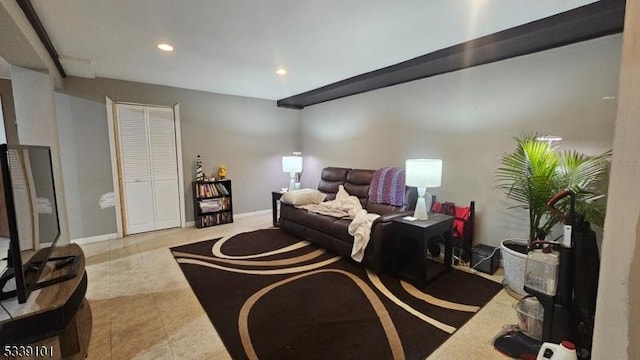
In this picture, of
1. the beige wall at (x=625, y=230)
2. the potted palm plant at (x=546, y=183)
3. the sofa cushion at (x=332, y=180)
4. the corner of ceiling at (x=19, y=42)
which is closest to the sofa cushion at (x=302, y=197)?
the sofa cushion at (x=332, y=180)

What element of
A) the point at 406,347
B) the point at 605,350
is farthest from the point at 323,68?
the point at 605,350

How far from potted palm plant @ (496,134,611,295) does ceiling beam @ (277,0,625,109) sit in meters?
0.85

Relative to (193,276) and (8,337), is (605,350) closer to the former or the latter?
(8,337)

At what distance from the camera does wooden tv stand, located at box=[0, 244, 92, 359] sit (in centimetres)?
116

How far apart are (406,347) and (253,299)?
125 cm

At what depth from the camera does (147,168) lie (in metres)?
4.14

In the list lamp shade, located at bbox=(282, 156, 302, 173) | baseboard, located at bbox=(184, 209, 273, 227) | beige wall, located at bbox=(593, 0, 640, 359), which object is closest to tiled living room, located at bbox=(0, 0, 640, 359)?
beige wall, located at bbox=(593, 0, 640, 359)

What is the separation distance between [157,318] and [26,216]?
3.69ft

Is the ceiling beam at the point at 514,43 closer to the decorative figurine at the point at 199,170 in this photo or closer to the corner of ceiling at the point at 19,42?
the decorative figurine at the point at 199,170

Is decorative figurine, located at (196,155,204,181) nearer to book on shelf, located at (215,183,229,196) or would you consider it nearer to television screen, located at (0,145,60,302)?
book on shelf, located at (215,183,229,196)

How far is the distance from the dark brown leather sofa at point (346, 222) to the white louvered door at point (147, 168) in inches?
74.9

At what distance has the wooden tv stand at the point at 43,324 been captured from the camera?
1156mm

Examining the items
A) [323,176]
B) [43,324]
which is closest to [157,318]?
[43,324]

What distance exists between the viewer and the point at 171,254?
3.30 meters
